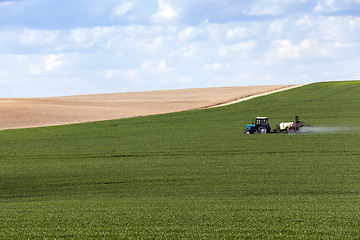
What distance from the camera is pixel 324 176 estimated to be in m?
19.7

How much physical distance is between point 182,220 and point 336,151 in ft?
51.9

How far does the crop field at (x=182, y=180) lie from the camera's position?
11.7 meters

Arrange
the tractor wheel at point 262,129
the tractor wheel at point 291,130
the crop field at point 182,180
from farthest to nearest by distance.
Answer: the tractor wheel at point 262,129 → the tractor wheel at point 291,130 → the crop field at point 182,180

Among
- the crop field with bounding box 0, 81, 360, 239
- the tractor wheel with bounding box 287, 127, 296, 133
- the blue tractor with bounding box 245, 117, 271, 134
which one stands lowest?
the crop field with bounding box 0, 81, 360, 239

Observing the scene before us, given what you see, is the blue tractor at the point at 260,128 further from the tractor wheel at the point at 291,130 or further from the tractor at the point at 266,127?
Answer: the tractor wheel at the point at 291,130

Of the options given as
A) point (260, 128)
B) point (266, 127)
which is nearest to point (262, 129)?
point (260, 128)

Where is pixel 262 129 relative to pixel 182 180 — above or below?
above

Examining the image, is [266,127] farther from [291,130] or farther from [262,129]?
[291,130]

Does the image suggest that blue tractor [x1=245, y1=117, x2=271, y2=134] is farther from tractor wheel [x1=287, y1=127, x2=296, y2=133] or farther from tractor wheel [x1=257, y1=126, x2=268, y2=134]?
tractor wheel [x1=287, y1=127, x2=296, y2=133]

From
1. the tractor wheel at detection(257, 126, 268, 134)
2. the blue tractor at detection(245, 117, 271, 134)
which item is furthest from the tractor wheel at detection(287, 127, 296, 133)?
the tractor wheel at detection(257, 126, 268, 134)

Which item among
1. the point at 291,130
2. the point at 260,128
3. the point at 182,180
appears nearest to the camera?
the point at 182,180

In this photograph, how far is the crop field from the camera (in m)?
11.7

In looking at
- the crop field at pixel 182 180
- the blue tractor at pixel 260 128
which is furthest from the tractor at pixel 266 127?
the crop field at pixel 182 180

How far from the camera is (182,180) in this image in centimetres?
1986
